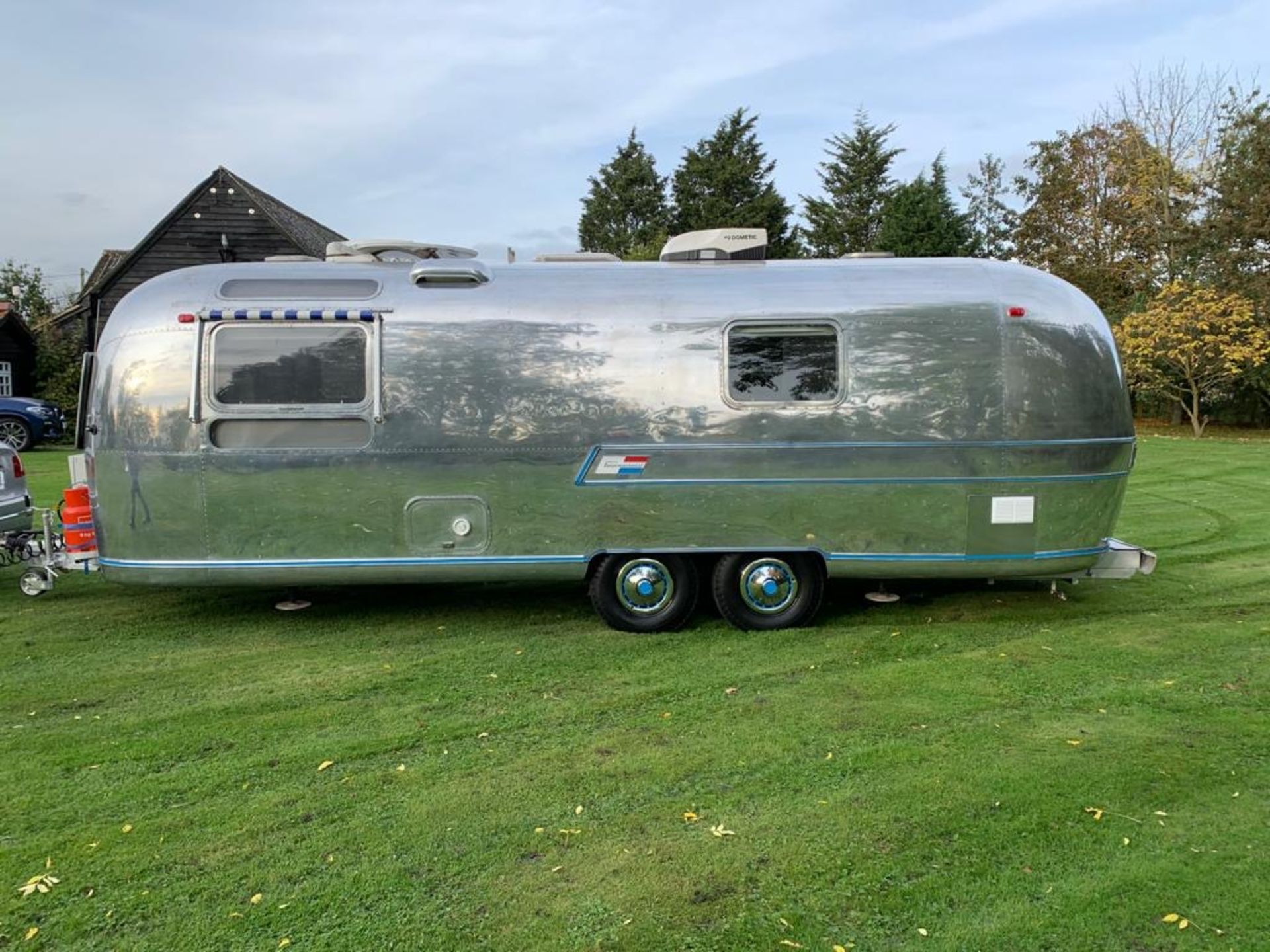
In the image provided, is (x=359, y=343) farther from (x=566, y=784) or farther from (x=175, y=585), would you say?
(x=566, y=784)

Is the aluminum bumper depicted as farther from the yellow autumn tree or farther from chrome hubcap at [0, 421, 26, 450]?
the yellow autumn tree

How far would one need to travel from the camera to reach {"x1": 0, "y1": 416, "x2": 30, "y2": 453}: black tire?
62.1 feet

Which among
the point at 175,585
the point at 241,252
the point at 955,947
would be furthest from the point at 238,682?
the point at 241,252

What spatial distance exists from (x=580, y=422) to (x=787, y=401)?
4.56ft

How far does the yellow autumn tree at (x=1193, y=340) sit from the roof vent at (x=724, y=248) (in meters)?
22.4

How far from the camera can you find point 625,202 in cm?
4844

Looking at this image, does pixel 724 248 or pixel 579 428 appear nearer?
pixel 579 428

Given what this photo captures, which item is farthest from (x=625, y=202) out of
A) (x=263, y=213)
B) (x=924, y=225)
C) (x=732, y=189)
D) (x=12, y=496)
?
(x=12, y=496)

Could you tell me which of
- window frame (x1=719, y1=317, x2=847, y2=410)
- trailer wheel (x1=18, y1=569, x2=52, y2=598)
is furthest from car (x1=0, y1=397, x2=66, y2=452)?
window frame (x1=719, y1=317, x2=847, y2=410)

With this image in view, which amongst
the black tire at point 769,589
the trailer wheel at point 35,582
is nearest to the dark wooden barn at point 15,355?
the trailer wheel at point 35,582

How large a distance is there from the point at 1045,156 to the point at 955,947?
35864mm

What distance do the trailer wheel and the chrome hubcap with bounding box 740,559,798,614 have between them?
18.2 ft

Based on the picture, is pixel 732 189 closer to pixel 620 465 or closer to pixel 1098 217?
pixel 1098 217

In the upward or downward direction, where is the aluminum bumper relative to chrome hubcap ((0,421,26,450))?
downward
